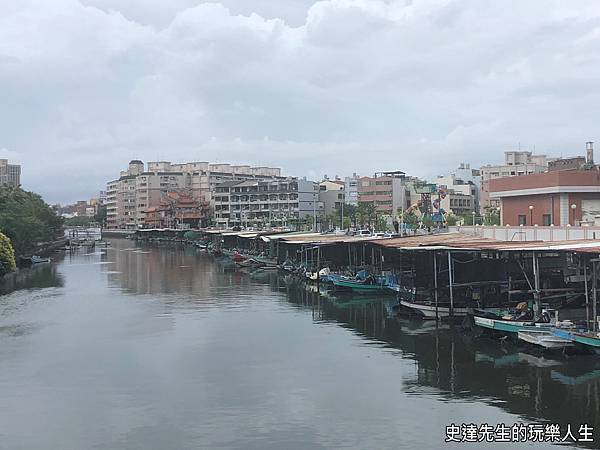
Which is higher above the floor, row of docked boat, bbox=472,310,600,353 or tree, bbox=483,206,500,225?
tree, bbox=483,206,500,225

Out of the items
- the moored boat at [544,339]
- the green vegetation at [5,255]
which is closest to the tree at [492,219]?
the green vegetation at [5,255]

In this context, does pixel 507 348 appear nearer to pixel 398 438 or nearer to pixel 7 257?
pixel 398 438

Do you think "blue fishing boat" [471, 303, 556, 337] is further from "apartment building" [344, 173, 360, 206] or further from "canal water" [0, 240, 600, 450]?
"apartment building" [344, 173, 360, 206]

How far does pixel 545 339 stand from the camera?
16453mm

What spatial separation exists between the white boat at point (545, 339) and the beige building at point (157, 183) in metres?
98.3

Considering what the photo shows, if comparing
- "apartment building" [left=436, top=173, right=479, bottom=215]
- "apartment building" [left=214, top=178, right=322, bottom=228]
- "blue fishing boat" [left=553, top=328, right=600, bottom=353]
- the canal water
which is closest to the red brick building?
the canal water

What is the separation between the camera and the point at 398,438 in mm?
11484

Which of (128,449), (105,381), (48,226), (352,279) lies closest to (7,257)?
(352,279)

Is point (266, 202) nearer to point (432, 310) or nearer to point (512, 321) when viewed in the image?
point (432, 310)

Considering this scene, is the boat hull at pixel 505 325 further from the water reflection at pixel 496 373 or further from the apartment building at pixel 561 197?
the apartment building at pixel 561 197

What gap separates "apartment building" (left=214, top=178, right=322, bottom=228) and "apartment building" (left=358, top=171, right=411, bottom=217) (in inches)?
287

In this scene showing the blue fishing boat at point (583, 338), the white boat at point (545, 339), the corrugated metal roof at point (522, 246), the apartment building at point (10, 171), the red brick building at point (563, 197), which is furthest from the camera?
the apartment building at point (10, 171)

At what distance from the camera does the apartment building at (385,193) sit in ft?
271

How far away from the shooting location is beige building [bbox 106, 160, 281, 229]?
124125mm
